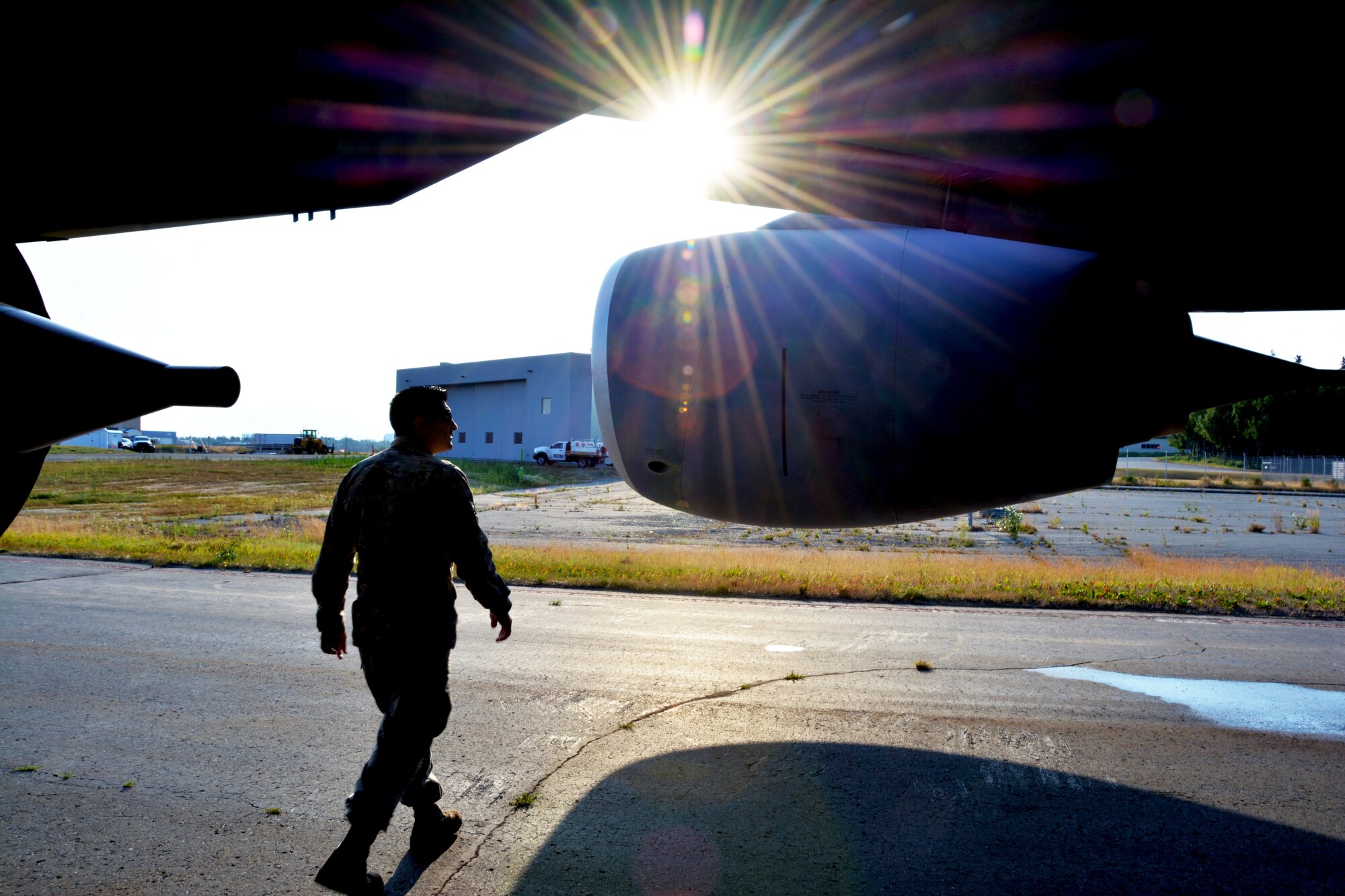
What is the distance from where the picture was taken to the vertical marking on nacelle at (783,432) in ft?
13.9

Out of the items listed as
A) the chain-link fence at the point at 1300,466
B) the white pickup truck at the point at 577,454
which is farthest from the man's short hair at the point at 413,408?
the chain-link fence at the point at 1300,466

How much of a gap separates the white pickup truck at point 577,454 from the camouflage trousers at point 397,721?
43.6 m

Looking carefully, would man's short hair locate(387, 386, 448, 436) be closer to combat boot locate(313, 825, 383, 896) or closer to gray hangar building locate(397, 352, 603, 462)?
combat boot locate(313, 825, 383, 896)

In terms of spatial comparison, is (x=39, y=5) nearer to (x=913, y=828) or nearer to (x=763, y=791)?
(x=763, y=791)

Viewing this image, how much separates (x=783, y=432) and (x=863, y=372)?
551mm

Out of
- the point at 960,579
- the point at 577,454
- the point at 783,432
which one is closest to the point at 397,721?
the point at 783,432

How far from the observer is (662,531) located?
20875 millimetres

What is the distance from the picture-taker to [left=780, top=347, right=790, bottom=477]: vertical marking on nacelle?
167 inches

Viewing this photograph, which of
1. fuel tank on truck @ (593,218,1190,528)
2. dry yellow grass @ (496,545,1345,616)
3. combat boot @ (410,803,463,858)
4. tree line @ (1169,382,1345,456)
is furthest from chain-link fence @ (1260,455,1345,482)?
combat boot @ (410,803,463,858)

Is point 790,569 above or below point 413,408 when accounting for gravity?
below

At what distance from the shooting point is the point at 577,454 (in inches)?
1844

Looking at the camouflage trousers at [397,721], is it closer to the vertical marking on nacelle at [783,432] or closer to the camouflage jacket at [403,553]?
the camouflage jacket at [403,553]

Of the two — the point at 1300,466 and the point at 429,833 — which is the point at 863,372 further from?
the point at 1300,466

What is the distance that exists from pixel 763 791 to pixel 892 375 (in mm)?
2232
